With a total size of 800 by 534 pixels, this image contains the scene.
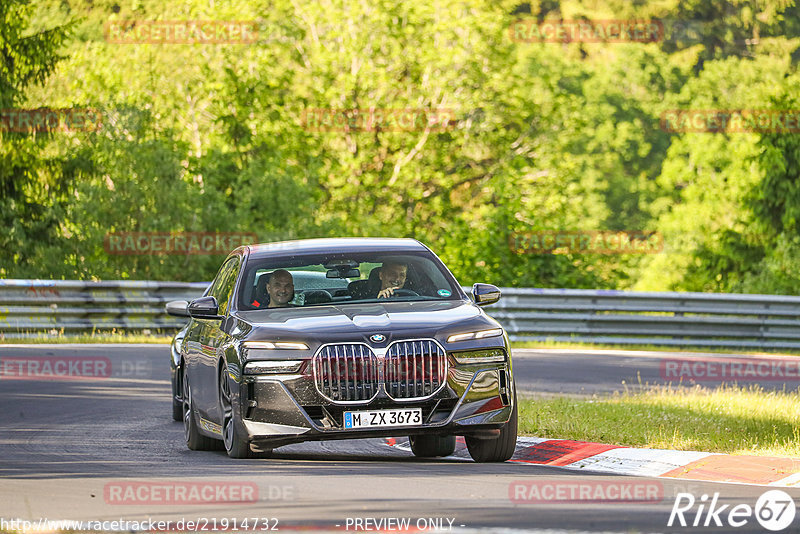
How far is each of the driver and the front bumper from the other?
1336mm

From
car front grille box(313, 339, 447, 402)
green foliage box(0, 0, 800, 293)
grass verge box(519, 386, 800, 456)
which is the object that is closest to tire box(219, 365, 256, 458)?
car front grille box(313, 339, 447, 402)

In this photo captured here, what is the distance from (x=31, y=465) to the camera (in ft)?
31.9

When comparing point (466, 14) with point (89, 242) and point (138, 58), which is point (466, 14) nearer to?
point (138, 58)

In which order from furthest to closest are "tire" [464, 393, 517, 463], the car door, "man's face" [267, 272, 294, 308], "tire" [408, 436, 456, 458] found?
"tire" [408, 436, 456, 458], "man's face" [267, 272, 294, 308], the car door, "tire" [464, 393, 517, 463]

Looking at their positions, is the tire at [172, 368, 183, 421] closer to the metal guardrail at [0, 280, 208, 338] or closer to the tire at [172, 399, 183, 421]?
the tire at [172, 399, 183, 421]

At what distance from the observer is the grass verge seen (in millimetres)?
11070

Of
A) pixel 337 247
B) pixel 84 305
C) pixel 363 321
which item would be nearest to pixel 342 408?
pixel 363 321

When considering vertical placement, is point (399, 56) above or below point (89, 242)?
above

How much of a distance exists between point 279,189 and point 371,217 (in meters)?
5.57

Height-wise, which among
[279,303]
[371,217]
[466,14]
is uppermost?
[466,14]

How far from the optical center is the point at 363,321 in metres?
9.65

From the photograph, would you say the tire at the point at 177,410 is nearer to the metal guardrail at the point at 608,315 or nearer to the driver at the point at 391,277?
the driver at the point at 391,277

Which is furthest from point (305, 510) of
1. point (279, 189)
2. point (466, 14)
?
point (466, 14)

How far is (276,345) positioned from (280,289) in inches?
47.6
